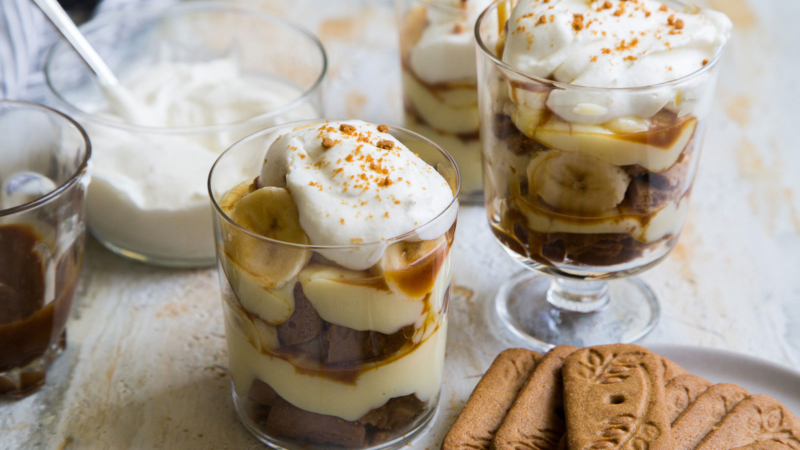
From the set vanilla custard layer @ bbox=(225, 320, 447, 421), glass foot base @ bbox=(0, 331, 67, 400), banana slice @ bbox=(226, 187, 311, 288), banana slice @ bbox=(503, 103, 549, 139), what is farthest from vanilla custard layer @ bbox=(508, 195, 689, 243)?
glass foot base @ bbox=(0, 331, 67, 400)

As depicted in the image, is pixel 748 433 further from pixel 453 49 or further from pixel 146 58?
pixel 146 58

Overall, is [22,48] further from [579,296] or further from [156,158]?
[579,296]

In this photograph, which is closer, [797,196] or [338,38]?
[797,196]

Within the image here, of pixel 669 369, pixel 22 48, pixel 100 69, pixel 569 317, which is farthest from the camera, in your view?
pixel 22 48

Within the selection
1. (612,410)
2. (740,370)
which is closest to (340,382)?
(612,410)

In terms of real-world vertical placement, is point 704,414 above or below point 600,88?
below

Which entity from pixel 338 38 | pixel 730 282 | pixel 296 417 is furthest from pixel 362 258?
pixel 338 38
